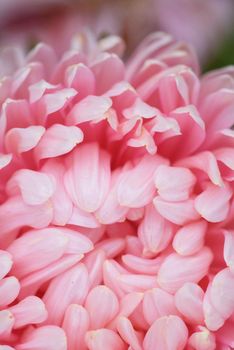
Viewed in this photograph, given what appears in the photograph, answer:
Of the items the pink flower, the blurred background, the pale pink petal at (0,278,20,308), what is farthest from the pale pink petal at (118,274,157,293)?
the blurred background

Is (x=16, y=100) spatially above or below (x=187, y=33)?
above

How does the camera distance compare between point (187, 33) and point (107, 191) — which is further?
point (187, 33)

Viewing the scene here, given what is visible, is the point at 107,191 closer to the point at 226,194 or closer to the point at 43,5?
the point at 226,194

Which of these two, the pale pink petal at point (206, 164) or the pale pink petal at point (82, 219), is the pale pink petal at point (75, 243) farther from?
the pale pink petal at point (206, 164)

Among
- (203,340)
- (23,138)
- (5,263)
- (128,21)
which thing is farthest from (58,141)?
(128,21)

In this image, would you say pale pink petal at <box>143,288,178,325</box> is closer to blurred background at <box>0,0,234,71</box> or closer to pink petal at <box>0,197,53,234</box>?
pink petal at <box>0,197,53,234</box>

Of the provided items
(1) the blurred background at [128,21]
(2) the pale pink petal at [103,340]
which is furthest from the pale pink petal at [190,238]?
(1) the blurred background at [128,21]

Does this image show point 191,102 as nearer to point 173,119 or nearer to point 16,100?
point 173,119

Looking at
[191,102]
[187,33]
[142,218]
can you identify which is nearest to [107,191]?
[142,218]
